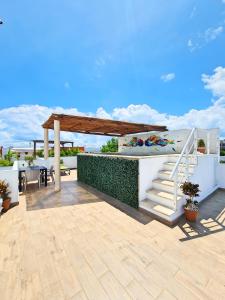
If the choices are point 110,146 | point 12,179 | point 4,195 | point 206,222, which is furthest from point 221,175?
point 110,146

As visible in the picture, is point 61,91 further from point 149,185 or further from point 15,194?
point 149,185

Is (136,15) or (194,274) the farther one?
(136,15)

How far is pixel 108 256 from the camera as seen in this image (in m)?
2.52

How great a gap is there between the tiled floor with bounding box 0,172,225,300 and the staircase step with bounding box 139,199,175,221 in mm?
224

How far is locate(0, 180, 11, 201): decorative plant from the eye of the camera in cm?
449

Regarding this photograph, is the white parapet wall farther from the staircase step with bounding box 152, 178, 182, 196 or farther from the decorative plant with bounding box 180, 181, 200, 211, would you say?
the decorative plant with bounding box 180, 181, 200, 211

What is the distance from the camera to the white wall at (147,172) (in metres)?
4.52

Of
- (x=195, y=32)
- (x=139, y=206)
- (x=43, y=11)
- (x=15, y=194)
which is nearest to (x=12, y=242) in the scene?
(x=15, y=194)

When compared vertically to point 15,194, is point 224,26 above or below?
above

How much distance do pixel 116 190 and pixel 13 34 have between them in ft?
26.1

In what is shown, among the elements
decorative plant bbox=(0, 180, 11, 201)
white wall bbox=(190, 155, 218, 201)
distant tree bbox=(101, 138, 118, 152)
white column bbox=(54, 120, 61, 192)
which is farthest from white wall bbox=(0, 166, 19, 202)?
distant tree bbox=(101, 138, 118, 152)

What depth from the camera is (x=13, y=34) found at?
21.4 ft

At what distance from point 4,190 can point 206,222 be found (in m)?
5.69

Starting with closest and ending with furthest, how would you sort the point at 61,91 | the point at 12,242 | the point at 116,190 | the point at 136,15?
the point at 12,242 → the point at 116,190 → the point at 136,15 → the point at 61,91
